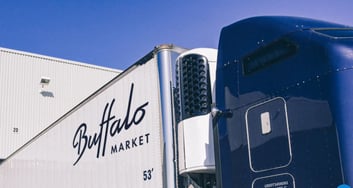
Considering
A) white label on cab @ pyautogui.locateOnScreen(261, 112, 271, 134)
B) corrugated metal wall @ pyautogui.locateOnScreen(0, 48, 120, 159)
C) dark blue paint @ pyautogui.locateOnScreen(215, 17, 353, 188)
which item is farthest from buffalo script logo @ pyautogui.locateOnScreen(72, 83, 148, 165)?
corrugated metal wall @ pyautogui.locateOnScreen(0, 48, 120, 159)

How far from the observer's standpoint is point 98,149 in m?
6.91

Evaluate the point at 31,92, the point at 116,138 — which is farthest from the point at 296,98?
the point at 31,92

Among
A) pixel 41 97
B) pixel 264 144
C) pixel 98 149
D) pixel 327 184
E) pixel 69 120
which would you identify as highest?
pixel 41 97

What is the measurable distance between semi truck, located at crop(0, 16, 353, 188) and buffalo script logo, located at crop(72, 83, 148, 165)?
0.02m

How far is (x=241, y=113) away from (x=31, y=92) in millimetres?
14290

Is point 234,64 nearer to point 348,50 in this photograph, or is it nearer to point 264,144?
point 264,144

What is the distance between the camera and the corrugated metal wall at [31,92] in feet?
54.9

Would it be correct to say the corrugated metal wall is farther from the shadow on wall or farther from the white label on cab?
the white label on cab

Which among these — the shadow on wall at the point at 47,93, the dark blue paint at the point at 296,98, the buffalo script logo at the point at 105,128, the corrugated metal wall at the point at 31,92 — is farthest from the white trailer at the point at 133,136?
the shadow on wall at the point at 47,93

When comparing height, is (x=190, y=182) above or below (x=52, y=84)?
below

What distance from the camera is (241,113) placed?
392 cm

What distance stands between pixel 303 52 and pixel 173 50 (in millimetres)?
2416

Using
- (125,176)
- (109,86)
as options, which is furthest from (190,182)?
(109,86)

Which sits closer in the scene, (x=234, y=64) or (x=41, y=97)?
(x=234, y=64)
